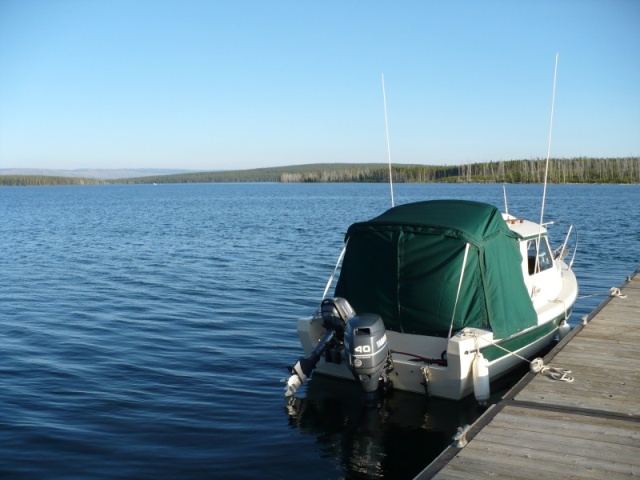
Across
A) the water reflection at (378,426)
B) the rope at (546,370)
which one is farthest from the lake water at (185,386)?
the rope at (546,370)

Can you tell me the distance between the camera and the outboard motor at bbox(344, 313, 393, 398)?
30.9 ft

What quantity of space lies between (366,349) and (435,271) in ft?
5.83

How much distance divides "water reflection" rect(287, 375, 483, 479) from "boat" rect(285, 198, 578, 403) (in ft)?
1.13

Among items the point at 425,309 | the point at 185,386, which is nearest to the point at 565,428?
the point at 425,309

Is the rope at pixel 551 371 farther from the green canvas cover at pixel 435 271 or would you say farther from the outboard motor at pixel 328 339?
the outboard motor at pixel 328 339

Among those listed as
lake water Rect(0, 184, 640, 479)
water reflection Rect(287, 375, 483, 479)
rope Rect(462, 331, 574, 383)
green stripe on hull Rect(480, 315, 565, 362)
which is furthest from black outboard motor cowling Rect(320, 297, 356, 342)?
green stripe on hull Rect(480, 315, 565, 362)

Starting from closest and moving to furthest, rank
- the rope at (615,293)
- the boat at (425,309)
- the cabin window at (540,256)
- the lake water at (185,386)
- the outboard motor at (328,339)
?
the lake water at (185,386) → the boat at (425,309) → the outboard motor at (328,339) → the cabin window at (540,256) → the rope at (615,293)

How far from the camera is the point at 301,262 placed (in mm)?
26531

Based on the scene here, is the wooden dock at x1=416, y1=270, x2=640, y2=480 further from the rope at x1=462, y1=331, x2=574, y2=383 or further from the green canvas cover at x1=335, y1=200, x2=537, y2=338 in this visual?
the green canvas cover at x1=335, y1=200, x2=537, y2=338

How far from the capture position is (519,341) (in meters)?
11.3

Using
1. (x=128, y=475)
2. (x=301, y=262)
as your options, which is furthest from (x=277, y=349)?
(x=301, y=262)

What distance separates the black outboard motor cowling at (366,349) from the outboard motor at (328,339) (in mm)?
523

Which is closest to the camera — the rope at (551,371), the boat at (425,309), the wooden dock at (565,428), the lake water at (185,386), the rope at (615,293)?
the wooden dock at (565,428)

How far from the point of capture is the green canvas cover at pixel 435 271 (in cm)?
1030
